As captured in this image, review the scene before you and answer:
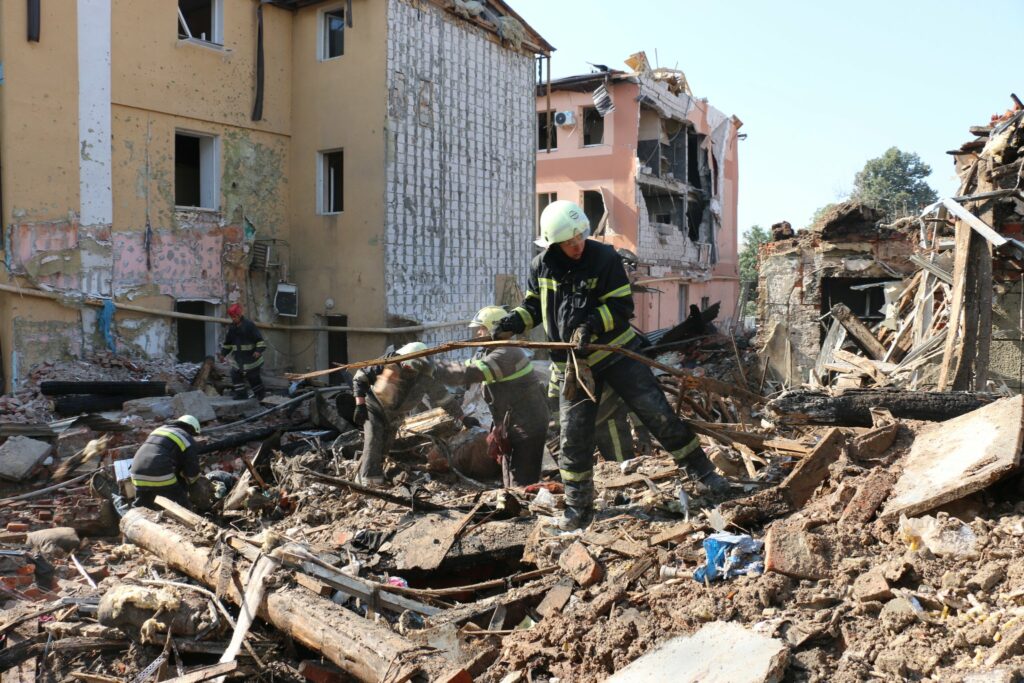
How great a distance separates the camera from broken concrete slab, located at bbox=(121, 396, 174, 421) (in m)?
11.4

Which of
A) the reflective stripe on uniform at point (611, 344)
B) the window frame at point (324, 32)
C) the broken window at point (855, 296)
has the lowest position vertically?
the reflective stripe on uniform at point (611, 344)

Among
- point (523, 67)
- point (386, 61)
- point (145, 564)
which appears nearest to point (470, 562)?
point (145, 564)

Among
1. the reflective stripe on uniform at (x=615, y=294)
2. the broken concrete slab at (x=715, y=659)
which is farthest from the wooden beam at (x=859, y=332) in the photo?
the broken concrete slab at (x=715, y=659)

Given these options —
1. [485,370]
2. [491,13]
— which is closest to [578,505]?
[485,370]

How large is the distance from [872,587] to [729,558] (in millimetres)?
710

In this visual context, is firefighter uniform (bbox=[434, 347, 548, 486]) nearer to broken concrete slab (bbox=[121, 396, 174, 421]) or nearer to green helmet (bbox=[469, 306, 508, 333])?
green helmet (bbox=[469, 306, 508, 333])

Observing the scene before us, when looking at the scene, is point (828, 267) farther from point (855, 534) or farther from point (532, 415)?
Result: point (855, 534)

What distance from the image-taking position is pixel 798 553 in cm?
400

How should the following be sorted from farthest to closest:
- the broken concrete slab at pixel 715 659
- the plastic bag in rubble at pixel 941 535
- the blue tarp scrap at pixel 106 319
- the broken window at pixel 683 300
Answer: the broken window at pixel 683 300 < the blue tarp scrap at pixel 106 319 < the plastic bag in rubble at pixel 941 535 < the broken concrete slab at pixel 715 659

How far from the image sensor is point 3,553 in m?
6.73

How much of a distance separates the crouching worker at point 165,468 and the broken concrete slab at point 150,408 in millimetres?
4519

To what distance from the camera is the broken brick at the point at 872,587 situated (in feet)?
11.9

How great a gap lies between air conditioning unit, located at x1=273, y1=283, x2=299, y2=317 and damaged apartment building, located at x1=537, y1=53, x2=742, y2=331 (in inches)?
388

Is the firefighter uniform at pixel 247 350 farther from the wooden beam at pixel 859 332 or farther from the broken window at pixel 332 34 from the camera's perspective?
the wooden beam at pixel 859 332
